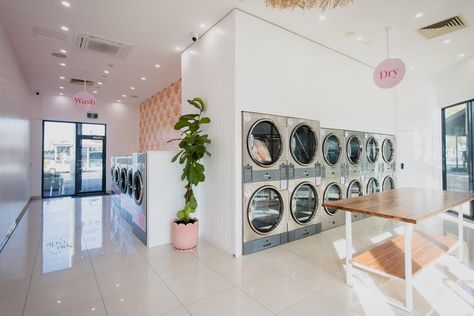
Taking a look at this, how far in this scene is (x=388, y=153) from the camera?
19.4 feet

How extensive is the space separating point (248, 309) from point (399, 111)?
20.2 feet

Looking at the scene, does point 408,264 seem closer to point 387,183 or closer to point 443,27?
point 443,27

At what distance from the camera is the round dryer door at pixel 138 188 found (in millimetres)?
3903

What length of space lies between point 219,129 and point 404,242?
2664mm

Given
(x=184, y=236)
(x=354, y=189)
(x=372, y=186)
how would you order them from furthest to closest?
(x=372, y=186)
(x=354, y=189)
(x=184, y=236)

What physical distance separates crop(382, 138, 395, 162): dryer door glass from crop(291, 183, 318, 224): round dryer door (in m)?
2.73

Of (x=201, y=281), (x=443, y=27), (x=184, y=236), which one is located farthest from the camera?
(x=443, y=27)

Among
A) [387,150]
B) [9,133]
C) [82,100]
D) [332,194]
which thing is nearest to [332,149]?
[332,194]

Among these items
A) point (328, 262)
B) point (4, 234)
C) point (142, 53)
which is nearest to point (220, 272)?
point (328, 262)

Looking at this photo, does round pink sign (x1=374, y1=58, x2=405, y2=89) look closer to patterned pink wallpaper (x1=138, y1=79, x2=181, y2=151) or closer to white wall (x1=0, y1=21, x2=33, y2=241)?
patterned pink wallpaper (x1=138, y1=79, x2=181, y2=151)

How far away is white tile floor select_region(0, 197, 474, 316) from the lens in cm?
217

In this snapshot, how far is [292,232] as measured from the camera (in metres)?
3.85

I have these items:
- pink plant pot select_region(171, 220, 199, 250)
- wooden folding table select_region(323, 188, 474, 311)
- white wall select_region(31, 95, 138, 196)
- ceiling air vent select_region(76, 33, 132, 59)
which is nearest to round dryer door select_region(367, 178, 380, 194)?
wooden folding table select_region(323, 188, 474, 311)

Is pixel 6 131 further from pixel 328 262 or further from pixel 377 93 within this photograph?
pixel 377 93
